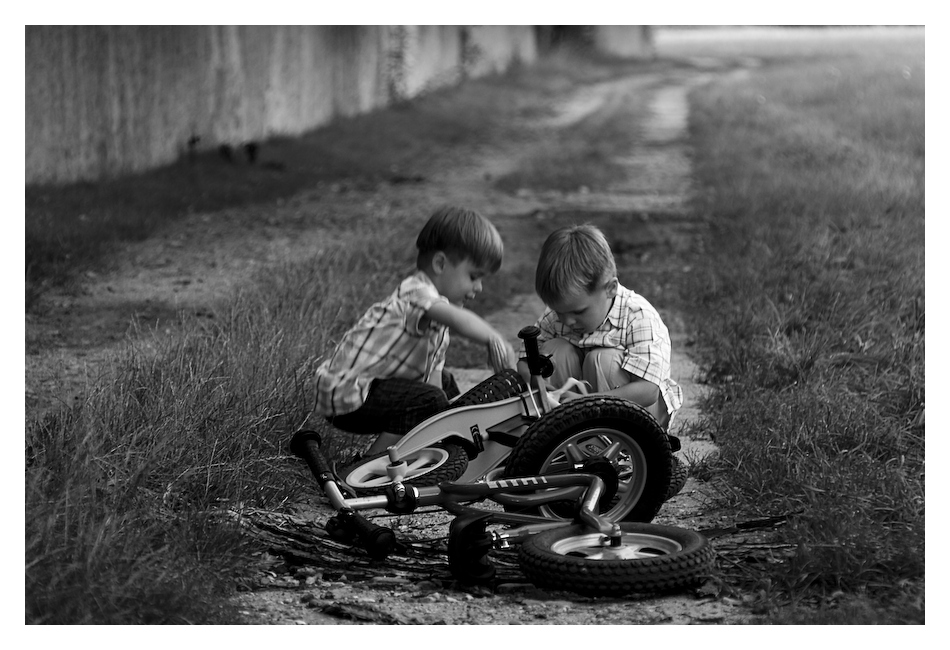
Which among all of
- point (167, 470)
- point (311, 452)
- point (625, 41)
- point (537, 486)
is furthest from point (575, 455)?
point (625, 41)

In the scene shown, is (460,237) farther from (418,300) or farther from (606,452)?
(606,452)

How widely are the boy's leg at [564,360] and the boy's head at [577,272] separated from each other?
174mm

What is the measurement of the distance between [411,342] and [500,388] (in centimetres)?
40

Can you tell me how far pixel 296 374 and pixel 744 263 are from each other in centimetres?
355

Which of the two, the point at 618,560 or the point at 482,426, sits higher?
the point at 482,426

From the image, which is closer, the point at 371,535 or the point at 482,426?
the point at 371,535

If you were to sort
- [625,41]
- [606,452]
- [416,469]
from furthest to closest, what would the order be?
[625,41], [416,469], [606,452]

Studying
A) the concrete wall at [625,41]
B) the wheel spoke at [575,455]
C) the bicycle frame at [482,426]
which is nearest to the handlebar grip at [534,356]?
the bicycle frame at [482,426]

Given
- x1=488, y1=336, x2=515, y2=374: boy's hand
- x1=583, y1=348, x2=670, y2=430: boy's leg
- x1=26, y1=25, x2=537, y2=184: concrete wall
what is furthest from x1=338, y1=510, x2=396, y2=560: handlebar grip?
x1=26, y1=25, x2=537, y2=184: concrete wall

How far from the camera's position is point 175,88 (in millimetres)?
10500

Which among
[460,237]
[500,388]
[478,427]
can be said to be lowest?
[478,427]

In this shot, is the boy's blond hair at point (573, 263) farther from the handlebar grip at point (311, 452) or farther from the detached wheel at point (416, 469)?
the handlebar grip at point (311, 452)
